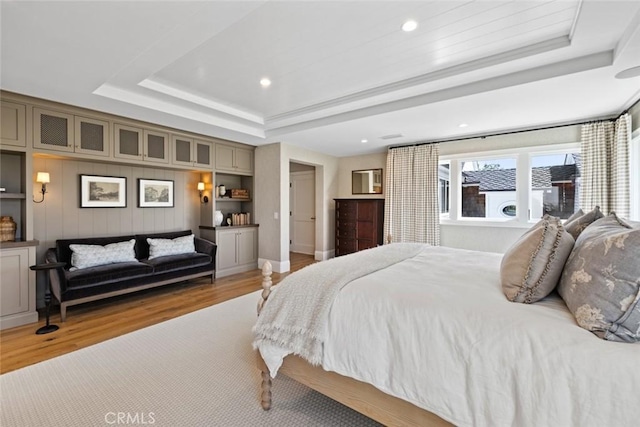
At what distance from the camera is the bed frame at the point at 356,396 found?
1381 millimetres

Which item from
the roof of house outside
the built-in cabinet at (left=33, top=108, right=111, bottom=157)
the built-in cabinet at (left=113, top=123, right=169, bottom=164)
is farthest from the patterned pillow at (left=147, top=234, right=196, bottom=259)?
the roof of house outside

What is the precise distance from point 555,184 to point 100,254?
6.65 meters

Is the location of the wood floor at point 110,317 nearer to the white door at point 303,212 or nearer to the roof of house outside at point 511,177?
the white door at point 303,212

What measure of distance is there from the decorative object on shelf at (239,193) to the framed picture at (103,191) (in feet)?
5.96

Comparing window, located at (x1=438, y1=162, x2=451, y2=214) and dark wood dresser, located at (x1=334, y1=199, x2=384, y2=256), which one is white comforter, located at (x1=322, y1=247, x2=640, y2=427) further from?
dark wood dresser, located at (x1=334, y1=199, x2=384, y2=256)

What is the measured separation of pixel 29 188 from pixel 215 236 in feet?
8.13

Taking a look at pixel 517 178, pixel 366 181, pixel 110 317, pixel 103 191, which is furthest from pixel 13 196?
pixel 517 178

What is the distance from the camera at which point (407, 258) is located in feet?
8.29

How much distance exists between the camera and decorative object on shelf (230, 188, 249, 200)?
5750 millimetres

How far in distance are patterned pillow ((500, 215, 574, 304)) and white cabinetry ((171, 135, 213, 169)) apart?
479cm

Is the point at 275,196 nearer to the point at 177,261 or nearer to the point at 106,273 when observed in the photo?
the point at 177,261

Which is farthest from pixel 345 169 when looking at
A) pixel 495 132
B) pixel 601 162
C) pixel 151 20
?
pixel 151 20

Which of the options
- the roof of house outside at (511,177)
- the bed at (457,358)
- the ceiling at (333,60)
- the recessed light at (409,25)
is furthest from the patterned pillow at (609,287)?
the roof of house outside at (511,177)

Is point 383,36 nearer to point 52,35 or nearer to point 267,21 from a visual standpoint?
point 267,21
